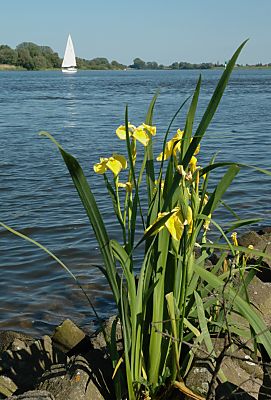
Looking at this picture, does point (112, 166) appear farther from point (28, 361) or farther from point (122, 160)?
point (28, 361)

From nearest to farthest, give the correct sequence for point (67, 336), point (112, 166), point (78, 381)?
1. point (112, 166)
2. point (78, 381)
3. point (67, 336)

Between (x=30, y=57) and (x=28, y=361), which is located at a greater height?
(x=28, y=361)

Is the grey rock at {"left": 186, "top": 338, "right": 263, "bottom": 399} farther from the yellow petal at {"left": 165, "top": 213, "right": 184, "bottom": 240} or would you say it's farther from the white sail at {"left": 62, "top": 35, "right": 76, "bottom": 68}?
the white sail at {"left": 62, "top": 35, "right": 76, "bottom": 68}

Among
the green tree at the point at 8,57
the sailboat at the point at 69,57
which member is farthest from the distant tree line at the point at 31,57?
the sailboat at the point at 69,57

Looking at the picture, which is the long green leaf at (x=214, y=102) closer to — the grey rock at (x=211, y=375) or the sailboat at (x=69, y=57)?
the grey rock at (x=211, y=375)

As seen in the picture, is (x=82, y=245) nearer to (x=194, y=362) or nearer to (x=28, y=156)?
(x=194, y=362)

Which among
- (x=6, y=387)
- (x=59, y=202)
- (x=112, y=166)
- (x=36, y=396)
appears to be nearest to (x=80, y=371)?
(x=36, y=396)

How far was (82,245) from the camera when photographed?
26.5ft

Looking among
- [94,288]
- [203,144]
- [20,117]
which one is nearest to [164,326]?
[94,288]

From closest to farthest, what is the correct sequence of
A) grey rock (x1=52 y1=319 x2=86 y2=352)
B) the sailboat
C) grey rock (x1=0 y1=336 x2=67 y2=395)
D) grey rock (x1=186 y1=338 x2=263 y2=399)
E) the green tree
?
grey rock (x1=186 y1=338 x2=263 y2=399) → grey rock (x1=0 y1=336 x2=67 y2=395) → grey rock (x1=52 y1=319 x2=86 y2=352) → the sailboat → the green tree

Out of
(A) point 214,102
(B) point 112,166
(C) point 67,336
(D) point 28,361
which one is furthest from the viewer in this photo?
(C) point 67,336

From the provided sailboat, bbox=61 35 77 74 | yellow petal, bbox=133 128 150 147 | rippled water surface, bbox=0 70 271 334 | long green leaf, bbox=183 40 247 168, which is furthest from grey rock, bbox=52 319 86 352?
sailboat, bbox=61 35 77 74

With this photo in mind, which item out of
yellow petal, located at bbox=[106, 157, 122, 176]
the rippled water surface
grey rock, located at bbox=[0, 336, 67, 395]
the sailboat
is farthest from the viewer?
the sailboat

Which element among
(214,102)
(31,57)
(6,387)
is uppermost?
(214,102)
